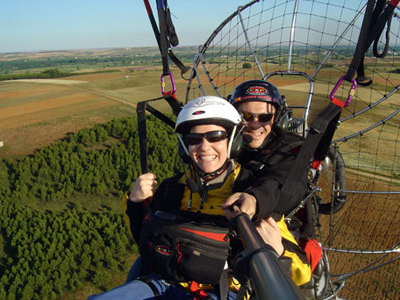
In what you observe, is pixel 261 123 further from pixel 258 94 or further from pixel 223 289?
pixel 223 289

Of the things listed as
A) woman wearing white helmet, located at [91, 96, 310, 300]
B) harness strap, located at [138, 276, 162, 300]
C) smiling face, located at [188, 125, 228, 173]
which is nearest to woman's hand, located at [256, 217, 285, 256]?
woman wearing white helmet, located at [91, 96, 310, 300]

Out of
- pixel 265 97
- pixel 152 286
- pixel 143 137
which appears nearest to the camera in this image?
pixel 152 286

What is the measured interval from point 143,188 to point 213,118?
948 mm

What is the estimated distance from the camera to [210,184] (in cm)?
323

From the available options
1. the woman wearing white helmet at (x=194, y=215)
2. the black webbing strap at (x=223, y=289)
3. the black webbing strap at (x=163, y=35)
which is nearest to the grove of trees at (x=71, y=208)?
the woman wearing white helmet at (x=194, y=215)

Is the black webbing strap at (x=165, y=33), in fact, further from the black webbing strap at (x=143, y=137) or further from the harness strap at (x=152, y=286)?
the harness strap at (x=152, y=286)

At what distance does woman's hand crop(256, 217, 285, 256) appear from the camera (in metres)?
2.44

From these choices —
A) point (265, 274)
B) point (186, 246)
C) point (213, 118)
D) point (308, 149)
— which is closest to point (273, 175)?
point (308, 149)

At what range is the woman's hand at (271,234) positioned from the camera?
2441 millimetres

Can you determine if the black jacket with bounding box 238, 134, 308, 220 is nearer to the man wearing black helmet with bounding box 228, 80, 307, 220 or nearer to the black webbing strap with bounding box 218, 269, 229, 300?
the man wearing black helmet with bounding box 228, 80, 307, 220

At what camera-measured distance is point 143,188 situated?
3230mm

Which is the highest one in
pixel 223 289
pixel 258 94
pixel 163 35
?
pixel 163 35

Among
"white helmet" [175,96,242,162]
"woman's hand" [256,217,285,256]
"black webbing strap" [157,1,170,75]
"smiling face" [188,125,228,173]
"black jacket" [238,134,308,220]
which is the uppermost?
"black webbing strap" [157,1,170,75]

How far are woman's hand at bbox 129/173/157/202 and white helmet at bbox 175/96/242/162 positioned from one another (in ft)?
1.49
